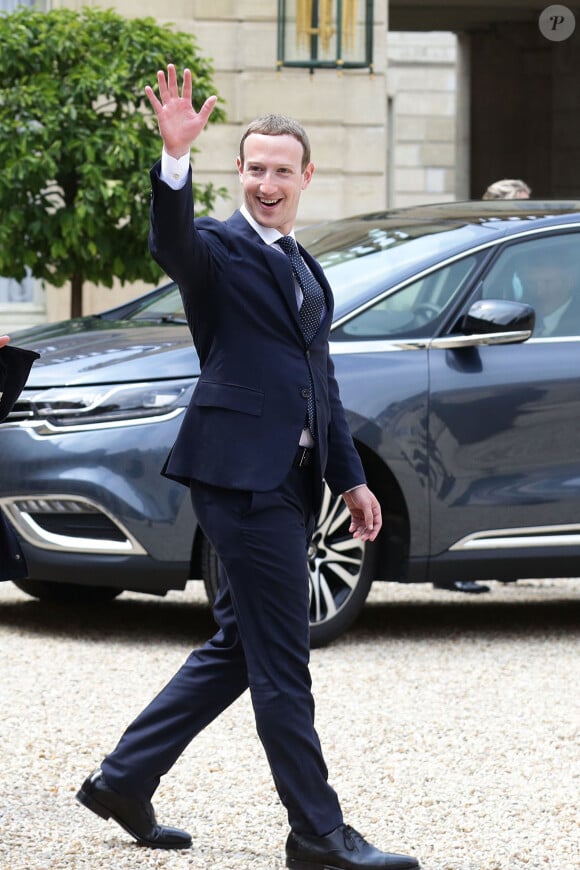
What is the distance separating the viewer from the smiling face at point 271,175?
3.92m

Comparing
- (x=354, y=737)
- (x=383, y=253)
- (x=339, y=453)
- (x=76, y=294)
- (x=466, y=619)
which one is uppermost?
(x=383, y=253)

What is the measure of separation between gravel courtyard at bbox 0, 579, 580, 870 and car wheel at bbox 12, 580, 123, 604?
6 centimetres

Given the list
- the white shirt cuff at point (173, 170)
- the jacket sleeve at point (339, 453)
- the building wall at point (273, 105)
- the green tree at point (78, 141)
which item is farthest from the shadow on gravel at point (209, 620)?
the building wall at point (273, 105)

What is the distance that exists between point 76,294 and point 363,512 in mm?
9310

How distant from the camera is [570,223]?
7.33m

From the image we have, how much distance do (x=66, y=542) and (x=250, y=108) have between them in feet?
33.8

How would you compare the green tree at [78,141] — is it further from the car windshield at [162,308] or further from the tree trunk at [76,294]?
the car windshield at [162,308]

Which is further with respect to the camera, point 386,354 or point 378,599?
point 378,599

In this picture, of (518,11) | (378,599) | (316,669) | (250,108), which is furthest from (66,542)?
(518,11)

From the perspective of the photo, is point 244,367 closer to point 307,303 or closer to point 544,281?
point 307,303

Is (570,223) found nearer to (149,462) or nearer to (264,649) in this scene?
(149,462)

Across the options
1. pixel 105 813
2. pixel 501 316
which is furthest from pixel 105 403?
pixel 105 813

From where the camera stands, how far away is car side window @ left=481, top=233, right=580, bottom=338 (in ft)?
23.5

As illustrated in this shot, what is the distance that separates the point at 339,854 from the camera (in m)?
3.96
